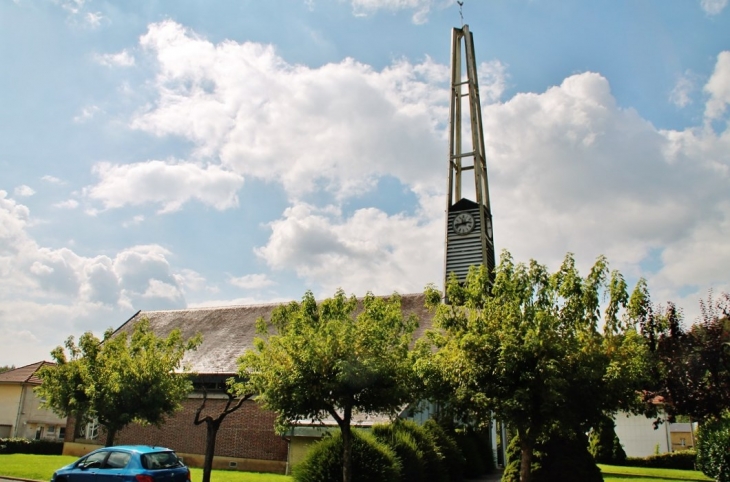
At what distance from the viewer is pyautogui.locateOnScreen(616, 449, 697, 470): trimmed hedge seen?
3022 cm

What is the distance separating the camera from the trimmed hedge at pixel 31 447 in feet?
96.9

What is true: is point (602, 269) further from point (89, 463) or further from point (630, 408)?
point (89, 463)

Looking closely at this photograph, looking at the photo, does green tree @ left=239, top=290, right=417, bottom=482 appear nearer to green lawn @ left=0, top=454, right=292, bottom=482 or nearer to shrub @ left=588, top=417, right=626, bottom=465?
green lawn @ left=0, top=454, right=292, bottom=482

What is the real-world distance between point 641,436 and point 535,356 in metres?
33.6

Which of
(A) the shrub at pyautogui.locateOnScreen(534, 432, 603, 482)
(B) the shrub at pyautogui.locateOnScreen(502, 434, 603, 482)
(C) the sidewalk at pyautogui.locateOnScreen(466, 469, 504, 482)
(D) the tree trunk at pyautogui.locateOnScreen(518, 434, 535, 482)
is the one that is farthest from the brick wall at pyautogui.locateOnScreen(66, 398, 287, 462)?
(D) the tree trunk at pyautogui.locateOnScreen(518, 434, 535, 482)

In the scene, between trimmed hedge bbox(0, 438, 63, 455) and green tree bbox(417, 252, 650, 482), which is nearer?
green tree bbox(417, 252, 650, 482)

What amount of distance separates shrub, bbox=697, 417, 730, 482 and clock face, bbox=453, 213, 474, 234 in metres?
13.2

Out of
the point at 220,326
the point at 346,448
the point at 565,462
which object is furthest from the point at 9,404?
the point at 565,462

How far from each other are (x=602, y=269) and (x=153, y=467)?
10.2m

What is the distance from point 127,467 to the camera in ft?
38.4

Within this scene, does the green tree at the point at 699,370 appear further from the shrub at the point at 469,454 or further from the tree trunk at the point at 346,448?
the tree trunk at the point at 346,448

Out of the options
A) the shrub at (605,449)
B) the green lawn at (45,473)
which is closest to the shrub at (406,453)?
the green lawn at (45,473)

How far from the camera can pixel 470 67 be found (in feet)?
108

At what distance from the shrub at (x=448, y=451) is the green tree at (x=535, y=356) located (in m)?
5.57
